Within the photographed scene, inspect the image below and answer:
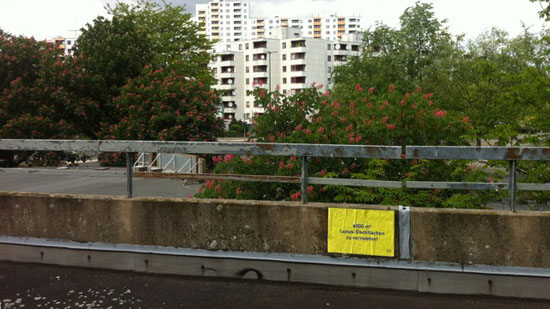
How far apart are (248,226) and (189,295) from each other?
898 millimetres

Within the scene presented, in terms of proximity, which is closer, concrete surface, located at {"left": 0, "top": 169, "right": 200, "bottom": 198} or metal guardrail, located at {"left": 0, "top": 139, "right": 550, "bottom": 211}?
metal guardrail, located at {"left": 0, "top": 139, "right": 550, "bottom": 211}

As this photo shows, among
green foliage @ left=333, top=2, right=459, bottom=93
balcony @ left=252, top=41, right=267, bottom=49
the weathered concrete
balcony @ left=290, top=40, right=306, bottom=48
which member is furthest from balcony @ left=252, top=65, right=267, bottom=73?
the weathered concrete

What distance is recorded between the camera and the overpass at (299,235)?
14.9 ft

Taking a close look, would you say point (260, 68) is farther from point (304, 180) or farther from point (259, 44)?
point (304, 180)

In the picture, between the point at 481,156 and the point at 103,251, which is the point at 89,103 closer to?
the point at 103,251

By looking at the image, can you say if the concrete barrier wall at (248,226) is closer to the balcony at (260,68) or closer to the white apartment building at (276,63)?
the white apartment building at (276,63)

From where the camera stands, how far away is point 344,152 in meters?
4.85

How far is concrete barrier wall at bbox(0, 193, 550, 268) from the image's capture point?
454 centimetres

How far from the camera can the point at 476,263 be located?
457 cm

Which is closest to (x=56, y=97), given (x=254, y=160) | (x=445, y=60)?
(x=254, y=160)

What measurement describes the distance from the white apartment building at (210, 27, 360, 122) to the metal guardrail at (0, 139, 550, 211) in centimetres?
9755

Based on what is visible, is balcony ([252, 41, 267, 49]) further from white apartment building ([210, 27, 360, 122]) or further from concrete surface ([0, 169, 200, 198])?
concrete surface ([0, 169, 200, 198])

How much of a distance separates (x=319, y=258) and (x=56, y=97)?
72.3ft

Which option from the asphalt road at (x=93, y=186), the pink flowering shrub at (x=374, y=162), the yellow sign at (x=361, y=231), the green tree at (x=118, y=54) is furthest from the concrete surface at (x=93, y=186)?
the green tree at (x=118, y=54)
